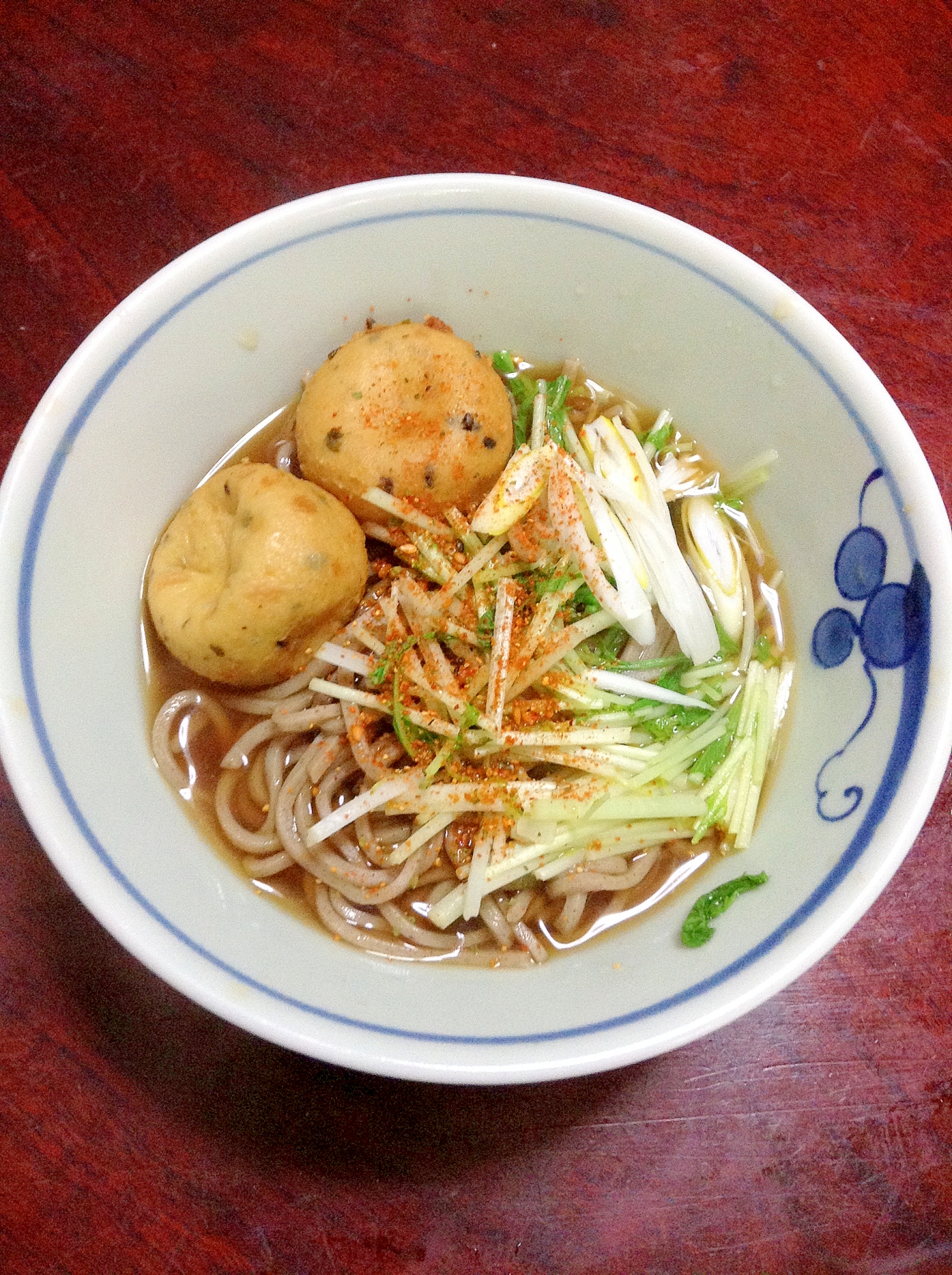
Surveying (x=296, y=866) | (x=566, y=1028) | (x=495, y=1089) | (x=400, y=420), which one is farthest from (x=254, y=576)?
(x=495, y=1089)

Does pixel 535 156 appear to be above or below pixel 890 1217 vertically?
above

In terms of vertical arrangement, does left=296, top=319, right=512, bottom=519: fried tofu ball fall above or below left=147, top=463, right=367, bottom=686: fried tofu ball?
above

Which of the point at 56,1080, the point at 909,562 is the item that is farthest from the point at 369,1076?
the point at 909,562

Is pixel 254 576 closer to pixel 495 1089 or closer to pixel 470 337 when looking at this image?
pixel 470 337

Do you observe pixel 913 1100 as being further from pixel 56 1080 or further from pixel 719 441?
pixel 56 1080

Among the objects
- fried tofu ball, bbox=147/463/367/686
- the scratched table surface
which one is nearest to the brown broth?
fried tofu ball, bbox=147/463/367/686

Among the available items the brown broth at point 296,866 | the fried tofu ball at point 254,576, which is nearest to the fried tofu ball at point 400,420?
the fried tofu ball at point 254,576

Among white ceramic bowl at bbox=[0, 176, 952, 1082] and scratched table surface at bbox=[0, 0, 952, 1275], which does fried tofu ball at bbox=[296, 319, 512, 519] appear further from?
scratched table surface at bbox=[0, 0, 952, 1275]
